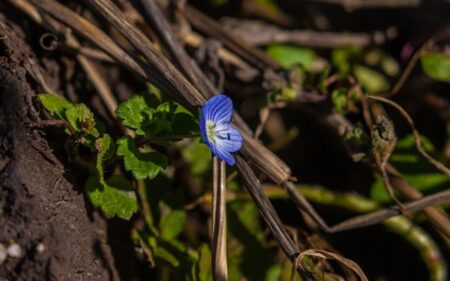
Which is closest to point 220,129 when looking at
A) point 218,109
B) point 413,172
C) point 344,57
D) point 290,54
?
point 218,109

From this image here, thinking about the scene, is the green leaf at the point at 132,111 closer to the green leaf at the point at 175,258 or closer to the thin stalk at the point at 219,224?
the thin stalk at the point at 219,224

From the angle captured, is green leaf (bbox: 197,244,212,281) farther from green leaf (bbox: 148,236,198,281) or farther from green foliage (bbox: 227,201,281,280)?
green foliage (bbox: 227,201,281,280)

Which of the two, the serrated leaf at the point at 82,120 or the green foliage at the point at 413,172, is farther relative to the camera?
the green foliage at the point at 413,172

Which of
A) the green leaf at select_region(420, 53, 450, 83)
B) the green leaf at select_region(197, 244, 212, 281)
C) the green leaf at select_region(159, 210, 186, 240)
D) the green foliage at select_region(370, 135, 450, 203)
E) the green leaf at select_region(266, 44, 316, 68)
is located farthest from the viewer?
the green leaf at select_region(266, 44, 316, 68)

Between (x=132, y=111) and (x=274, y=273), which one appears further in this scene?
(x=274, y=273)

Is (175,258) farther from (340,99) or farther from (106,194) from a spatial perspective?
(340,99)

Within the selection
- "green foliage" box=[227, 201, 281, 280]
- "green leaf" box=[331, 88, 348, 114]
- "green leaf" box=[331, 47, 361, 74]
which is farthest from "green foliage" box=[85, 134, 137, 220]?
"green leaf" box=[331, 47, 361, 74]

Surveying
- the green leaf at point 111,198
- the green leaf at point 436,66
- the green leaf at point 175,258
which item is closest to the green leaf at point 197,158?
the green leaf at point 175,258
